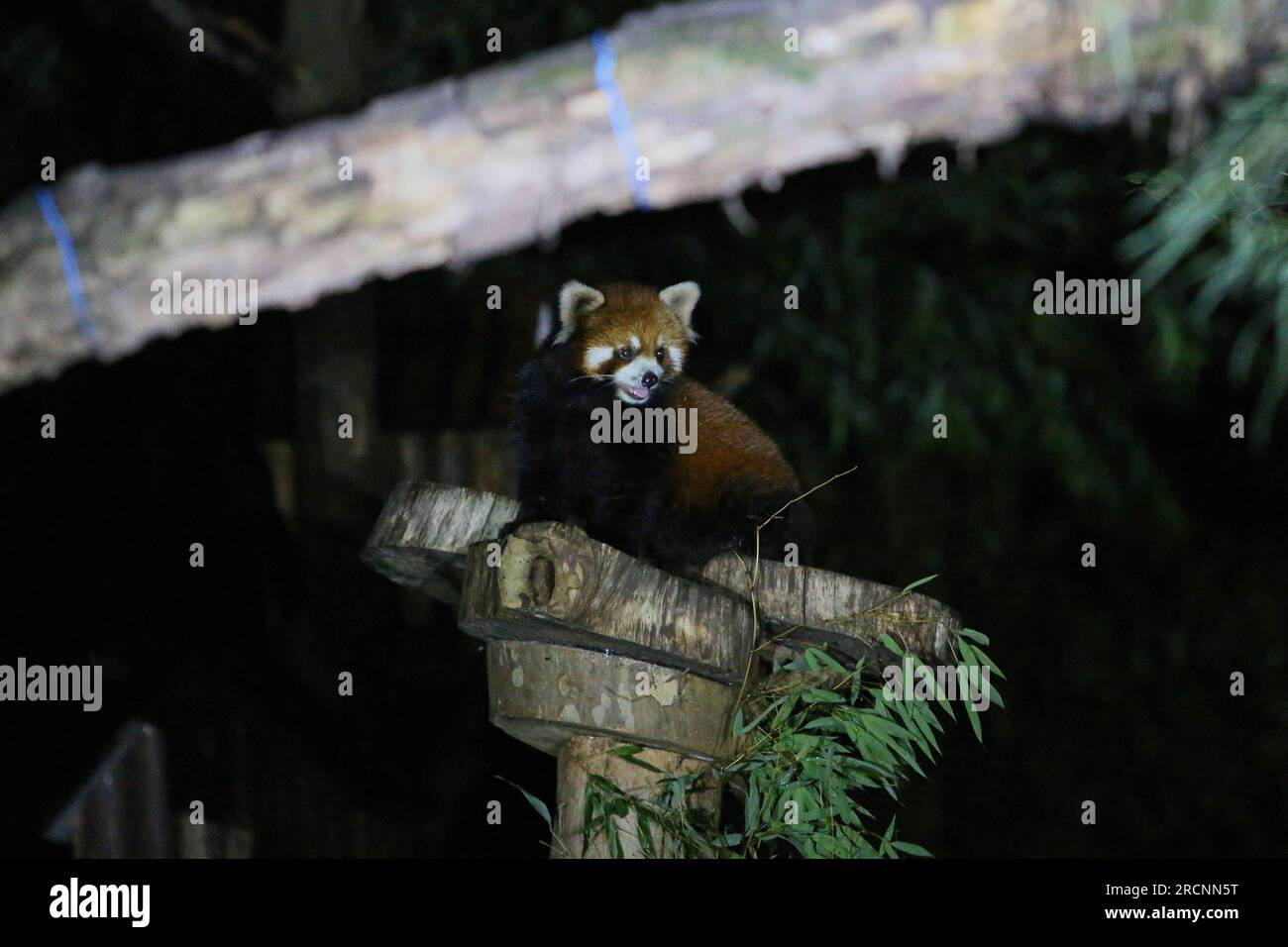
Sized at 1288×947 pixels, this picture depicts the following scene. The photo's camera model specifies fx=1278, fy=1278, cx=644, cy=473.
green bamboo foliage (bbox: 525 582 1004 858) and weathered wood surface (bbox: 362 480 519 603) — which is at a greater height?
weathered wood surface (bbox: 362 480 519 603)

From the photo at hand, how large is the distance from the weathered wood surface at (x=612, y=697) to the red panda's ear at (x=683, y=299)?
3.47 ft

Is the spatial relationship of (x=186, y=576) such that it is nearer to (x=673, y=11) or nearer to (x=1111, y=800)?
(x=673, y=11)

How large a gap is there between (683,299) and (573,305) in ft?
1.06

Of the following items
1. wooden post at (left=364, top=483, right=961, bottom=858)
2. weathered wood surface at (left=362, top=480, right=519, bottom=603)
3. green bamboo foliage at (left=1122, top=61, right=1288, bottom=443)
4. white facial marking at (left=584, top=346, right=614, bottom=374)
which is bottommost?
wooden post at (left=364, top=483, right=961, bottom=858)

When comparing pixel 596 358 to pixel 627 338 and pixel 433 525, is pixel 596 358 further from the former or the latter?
pixel 433 525

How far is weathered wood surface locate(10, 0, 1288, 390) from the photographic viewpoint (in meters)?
1.83

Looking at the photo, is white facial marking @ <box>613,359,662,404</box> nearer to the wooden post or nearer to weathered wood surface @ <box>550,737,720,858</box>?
the wooden post

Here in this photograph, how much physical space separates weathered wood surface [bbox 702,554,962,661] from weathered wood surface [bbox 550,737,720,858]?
341 mm

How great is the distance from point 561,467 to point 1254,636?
4428 mm

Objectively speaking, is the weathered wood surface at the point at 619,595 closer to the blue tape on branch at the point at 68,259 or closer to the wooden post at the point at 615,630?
the wooden post at the point at 615,630

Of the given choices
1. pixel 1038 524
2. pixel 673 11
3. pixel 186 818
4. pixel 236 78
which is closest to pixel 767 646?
pixel 673 11

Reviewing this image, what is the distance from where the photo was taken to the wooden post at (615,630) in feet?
7.31

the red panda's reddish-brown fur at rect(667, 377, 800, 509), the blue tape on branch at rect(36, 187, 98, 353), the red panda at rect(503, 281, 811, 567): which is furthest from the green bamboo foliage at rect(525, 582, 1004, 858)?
the blue tape on branch at rect(36, 187, 98, 353)

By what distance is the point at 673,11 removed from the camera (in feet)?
6.63
